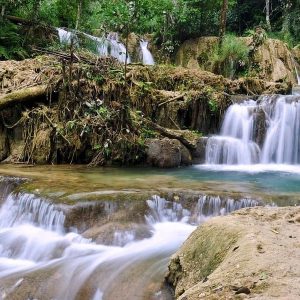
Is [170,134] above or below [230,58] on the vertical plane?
below

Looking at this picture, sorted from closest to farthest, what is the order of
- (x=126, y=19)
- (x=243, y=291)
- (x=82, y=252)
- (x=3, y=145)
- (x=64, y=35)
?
(x=243, y=291) < (x=82, y=252) < (x=3, y=145) < (x=126, y=19) < (x=64, y=35)

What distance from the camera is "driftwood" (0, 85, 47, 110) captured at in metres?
10.1

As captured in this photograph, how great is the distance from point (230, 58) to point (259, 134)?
5.82 m

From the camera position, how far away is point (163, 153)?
10164 mm

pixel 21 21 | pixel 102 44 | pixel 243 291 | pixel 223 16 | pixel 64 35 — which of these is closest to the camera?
pixel 243 291

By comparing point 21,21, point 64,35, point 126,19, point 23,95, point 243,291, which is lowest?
point 243,291

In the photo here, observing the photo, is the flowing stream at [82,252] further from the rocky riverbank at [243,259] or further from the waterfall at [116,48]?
the waterfall at [116,48]

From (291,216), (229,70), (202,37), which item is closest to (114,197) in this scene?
(291,216)

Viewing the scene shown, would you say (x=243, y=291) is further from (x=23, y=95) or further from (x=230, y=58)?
(x=230, y=58)

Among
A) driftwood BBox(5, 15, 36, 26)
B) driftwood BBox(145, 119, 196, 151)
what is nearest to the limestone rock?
driftwood BBox(5, 15, 36, 26)

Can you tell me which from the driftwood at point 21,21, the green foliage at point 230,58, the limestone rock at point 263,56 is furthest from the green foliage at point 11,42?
the green foliage at point 230,58

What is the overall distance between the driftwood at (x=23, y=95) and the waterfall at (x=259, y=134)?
4331mm

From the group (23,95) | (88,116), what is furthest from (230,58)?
(23,95)

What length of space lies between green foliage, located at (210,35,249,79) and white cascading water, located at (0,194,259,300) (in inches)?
432
